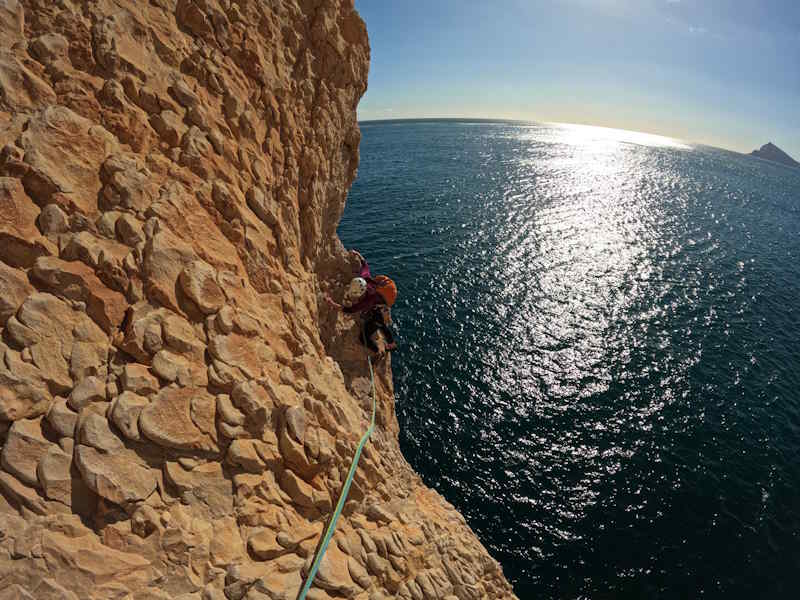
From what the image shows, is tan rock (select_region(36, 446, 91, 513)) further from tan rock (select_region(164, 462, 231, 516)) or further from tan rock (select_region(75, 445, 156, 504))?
tan rock (select_region(164, 462, 231, 516))

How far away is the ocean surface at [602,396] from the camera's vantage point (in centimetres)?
1803

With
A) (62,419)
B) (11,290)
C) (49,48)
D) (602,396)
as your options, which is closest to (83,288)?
(11,290)

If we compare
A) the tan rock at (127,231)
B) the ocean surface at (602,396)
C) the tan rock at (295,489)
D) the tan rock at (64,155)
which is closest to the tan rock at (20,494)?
the tan rock at (295,489)

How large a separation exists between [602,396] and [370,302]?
21320 mm

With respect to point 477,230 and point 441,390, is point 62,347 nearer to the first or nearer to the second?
point 441,390

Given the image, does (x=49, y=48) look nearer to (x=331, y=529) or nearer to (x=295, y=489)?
(x=295, y=489)

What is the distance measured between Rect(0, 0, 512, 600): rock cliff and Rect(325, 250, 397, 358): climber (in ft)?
11.6

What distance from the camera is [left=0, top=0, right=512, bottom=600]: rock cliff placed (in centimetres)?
462

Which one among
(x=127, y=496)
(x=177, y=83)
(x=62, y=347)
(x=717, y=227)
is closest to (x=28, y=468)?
(x=127, y=496)

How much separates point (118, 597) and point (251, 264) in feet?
18.2

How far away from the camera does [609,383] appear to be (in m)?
26.7

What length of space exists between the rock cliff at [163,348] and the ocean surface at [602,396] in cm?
1241

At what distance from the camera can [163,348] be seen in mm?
5660

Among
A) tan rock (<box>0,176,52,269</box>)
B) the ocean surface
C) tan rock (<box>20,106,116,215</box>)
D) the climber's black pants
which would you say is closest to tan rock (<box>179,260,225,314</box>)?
tan rock (<box>20,106,116,215</box>)
